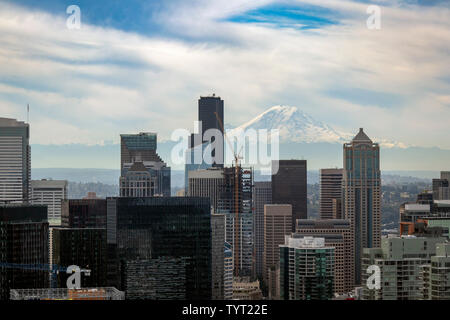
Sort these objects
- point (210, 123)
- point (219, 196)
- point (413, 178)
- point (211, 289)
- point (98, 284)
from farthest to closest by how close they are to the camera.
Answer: point (219, 196) → point (210, 123) → point (211, 289) → point (98, 284) → point (413, 178)

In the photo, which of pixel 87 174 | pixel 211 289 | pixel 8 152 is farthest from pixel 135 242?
pixel 87 174

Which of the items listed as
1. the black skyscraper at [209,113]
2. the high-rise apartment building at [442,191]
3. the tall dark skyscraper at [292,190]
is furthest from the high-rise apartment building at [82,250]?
the high-rise apartment building at [442,191]

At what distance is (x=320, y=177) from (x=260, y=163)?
2.59m

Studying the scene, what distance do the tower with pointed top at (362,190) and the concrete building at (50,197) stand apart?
8.96m

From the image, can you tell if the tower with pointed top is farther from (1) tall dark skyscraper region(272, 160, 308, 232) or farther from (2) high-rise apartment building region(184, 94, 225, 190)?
(2) high-rise apartment building region(184, 94, 225, 190)

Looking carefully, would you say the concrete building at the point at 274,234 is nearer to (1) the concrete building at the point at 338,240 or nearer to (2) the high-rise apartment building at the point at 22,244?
(1) the concrete building at the point at 338,240

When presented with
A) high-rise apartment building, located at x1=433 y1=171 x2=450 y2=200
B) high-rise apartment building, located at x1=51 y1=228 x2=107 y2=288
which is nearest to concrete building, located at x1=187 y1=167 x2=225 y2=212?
high-rise apartment building, located at x1=51 y1=228 x2=107 y2=288

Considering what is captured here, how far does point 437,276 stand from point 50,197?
37.4 feet

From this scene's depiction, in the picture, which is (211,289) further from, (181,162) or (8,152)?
(8,152)

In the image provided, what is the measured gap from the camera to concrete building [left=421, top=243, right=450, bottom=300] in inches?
414

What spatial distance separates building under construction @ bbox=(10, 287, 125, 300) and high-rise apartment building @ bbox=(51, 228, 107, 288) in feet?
4.93

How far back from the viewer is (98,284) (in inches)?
598

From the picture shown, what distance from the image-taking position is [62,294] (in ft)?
40.2

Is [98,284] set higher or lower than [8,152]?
lower
